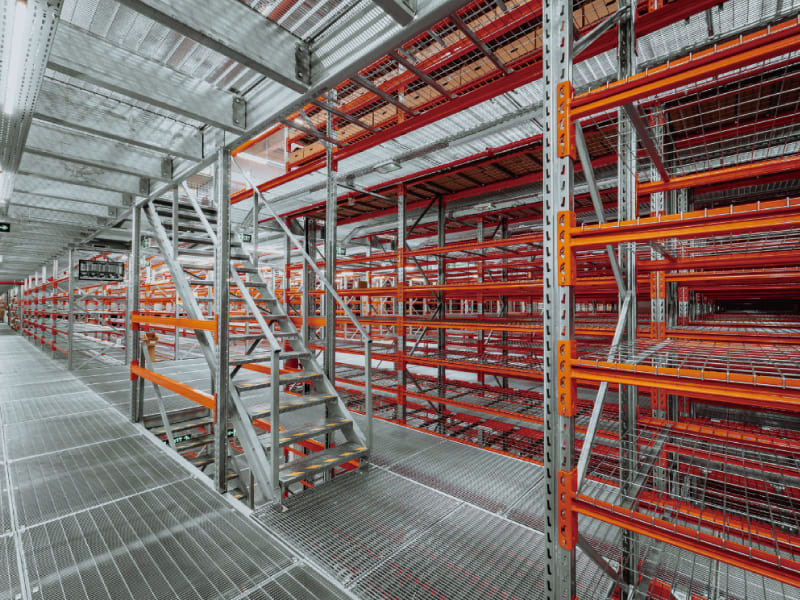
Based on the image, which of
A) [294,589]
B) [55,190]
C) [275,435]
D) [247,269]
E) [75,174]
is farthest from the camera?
[55,190]

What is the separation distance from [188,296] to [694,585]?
461 cm

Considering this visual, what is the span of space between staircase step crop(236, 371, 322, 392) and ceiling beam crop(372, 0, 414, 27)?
9.05ft

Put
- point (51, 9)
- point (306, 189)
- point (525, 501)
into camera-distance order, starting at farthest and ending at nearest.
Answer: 1. point (306, 189)
2. point (525, 501)
3. point (51, 9)

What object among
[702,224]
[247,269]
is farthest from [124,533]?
[702,224]

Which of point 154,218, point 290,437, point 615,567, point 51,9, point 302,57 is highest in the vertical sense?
point 302,57

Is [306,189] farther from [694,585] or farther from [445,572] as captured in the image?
[694,585]

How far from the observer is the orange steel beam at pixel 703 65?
1203 mm

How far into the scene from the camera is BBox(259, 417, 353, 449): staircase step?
10.9 ft

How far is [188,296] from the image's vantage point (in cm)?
379

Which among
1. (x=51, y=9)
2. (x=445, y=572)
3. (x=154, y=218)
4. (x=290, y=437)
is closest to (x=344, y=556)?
(x=445, y=572)

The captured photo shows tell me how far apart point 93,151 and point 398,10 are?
344 centimetres

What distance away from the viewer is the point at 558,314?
5.62 feet

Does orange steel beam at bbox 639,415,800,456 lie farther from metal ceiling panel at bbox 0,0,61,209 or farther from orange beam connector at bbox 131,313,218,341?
metal ceiling panel at bbox 0,0,61,209

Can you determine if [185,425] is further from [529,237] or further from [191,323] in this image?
[529,237]
